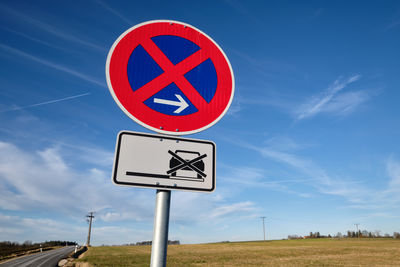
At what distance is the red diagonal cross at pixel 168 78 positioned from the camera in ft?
5.40

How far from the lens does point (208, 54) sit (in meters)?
1.92

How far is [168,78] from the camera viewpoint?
67.2 inches

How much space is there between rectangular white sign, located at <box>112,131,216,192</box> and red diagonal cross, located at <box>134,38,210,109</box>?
0.99ft

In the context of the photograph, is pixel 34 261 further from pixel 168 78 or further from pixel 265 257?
pixel 168 78

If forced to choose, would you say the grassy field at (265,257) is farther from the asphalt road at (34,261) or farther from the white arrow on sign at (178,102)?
the white arrow on sign at (178,102)

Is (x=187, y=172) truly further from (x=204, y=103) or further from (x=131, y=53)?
(x=131, y=53)

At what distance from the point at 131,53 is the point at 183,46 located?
1.23 ft

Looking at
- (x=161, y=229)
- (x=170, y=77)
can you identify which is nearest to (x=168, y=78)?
(x=170, y=77)

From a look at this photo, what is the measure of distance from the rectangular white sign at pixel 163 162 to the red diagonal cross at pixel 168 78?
30 centimetres

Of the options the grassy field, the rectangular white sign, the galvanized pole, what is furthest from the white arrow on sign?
the grassy field

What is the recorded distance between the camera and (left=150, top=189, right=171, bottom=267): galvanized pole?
130 cm

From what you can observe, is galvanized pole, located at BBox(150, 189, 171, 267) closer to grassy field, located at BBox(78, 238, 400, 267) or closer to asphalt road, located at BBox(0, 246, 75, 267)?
grassy field, located at BBox(78, 238, 400, 267)

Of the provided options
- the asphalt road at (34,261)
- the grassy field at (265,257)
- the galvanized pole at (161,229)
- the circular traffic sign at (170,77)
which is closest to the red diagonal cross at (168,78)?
the circular traffic sign at (170,77)

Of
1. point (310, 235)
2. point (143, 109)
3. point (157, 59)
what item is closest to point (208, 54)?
point (157, 59)
